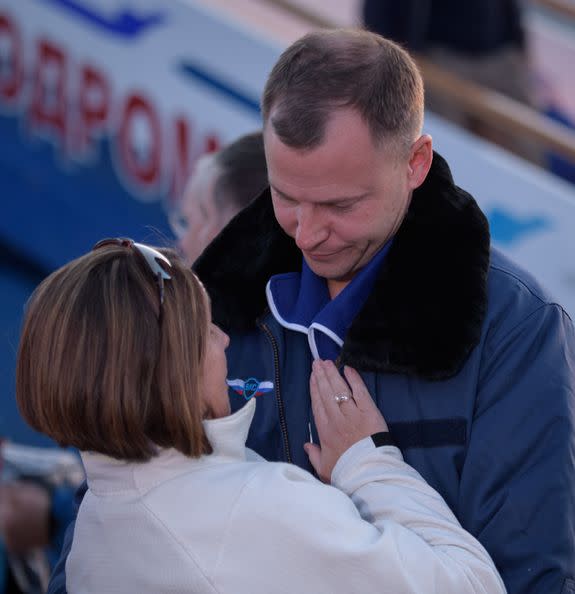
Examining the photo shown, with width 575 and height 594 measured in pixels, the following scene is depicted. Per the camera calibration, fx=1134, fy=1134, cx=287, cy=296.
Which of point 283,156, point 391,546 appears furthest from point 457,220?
point 391,546

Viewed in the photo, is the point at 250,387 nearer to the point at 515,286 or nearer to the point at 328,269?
the point at 328,269

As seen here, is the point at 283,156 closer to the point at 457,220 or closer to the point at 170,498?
the point at 457,220

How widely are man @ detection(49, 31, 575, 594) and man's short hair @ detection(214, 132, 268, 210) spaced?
896 millimetres

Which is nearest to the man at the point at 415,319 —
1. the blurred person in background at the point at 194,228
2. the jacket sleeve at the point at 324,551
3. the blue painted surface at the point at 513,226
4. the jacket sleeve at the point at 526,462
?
the jacket sleeve at the point at 526,462

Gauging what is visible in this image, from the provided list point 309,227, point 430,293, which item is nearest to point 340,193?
point 309,227

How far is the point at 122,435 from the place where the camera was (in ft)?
5.53

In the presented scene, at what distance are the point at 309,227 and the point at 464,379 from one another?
1.20ft

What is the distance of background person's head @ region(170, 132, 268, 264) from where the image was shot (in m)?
2.91

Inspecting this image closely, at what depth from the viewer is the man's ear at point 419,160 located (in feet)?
6.33

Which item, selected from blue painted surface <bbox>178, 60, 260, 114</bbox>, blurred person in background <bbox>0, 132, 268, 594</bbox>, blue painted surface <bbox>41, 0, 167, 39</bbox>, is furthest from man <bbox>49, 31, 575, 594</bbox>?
blue painted surface <bbox>41, 0, 167, 39</bbox>

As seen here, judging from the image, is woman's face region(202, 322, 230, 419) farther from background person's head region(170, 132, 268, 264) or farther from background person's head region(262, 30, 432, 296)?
background person's head region(170, 132, 268, 264)

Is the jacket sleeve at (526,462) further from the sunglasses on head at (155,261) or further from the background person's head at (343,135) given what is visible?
the sunglasses on head at (155,261)

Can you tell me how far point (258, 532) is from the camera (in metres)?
1.64

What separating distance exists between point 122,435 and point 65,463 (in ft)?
→ 5.86
